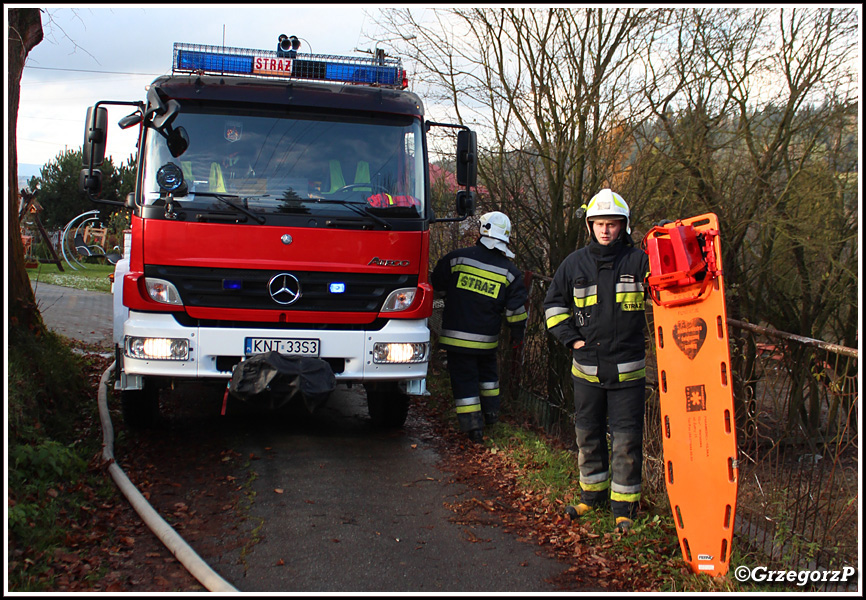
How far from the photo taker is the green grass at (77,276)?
20672mm

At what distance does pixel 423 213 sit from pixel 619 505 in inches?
102

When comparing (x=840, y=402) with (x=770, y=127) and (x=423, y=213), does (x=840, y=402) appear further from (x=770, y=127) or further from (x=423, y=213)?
(x=770, y=127)

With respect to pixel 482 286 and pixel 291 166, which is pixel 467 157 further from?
pixel 291 166

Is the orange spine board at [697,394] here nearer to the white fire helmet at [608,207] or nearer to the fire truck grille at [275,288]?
the white fire helmet at [608,207]

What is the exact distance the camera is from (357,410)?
727 centimetres

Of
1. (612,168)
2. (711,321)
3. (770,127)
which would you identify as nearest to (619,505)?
(711,321)

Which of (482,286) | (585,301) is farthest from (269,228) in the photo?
(585,301)

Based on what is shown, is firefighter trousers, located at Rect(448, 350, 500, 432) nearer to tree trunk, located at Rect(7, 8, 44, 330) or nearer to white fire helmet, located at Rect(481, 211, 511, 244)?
A: white fire helmet, located at Rect(481, 211, 511, 244)

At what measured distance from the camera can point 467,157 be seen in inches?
241

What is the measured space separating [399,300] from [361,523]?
1.77 meters

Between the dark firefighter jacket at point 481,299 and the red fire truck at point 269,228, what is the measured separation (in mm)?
602

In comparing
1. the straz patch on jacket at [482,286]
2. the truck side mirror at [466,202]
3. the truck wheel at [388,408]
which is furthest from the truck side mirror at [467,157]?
the truck wheel at [388,408]

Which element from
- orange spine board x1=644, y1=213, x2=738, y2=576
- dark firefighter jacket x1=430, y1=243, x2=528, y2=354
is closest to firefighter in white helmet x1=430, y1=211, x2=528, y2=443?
dark firefighter jacket x1=430, y1=243, x2=528, y2=354

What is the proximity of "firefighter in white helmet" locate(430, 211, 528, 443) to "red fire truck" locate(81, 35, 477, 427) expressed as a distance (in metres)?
0.61
